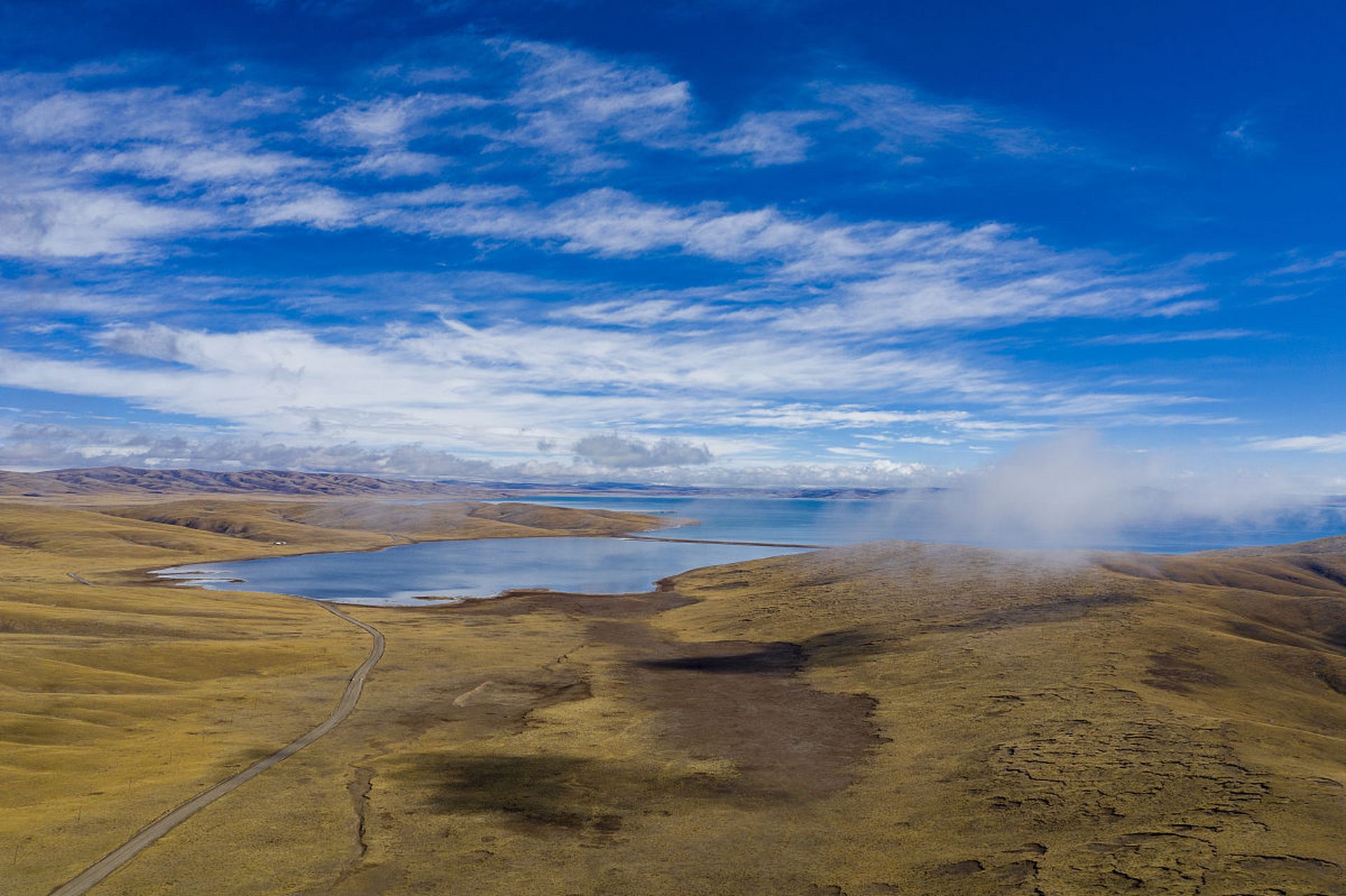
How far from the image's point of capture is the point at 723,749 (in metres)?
40.9

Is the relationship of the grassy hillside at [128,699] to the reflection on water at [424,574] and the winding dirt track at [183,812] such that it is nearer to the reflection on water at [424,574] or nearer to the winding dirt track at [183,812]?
the winding dirt track at [183,812]

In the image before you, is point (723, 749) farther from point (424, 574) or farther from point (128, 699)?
point (424, 574)

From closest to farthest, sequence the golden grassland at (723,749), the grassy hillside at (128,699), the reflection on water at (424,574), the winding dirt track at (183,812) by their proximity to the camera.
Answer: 1. the winding dirt track at (183,812)
2. the golden grassland at (723,749)
3. the grassy hillside at (128,699)
4. the reflection on water at (424,574)

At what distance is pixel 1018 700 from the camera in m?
45.6

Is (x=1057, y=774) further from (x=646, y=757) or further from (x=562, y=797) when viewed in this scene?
(x=562, y=797)

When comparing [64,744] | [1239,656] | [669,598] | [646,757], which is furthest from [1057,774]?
[669,598]

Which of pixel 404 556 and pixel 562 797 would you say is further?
pixel 404 556

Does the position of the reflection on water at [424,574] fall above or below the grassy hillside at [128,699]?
below

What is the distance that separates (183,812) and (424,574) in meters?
129

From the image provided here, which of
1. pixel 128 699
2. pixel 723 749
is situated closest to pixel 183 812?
pixel 128 699

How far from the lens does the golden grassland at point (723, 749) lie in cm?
2539

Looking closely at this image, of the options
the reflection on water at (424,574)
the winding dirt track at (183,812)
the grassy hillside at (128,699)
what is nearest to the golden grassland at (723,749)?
the grassy hillside at (128,699)

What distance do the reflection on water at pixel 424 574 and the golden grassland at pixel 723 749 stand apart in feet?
142

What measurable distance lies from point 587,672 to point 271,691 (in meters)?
24.0
